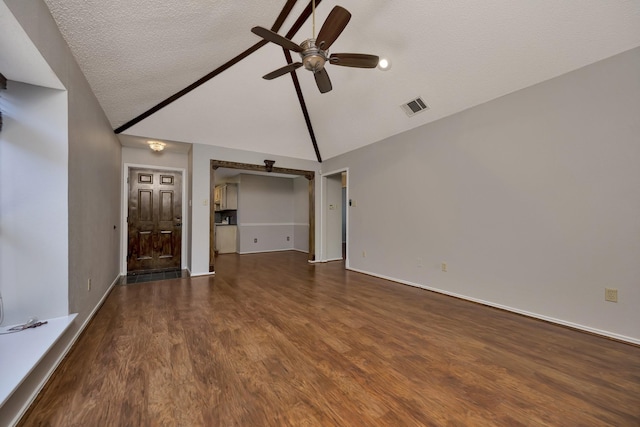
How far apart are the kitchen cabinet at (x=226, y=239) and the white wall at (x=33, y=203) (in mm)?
5682

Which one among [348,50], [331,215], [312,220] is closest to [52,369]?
[348,50]

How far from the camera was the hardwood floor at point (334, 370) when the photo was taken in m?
1.38

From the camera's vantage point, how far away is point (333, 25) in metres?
2.14

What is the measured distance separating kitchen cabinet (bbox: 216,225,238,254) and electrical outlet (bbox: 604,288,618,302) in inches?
294

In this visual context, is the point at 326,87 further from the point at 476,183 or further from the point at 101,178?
the point at 101,178

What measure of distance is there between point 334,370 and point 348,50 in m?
3.64

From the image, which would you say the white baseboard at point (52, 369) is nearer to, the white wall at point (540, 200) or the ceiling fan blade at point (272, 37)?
the ceiling fan blade at point (272, 37)

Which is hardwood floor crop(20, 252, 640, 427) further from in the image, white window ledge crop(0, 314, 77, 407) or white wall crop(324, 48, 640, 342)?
white wall crop(324, 48, 640, 342)

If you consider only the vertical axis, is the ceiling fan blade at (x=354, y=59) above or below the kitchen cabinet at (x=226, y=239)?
above

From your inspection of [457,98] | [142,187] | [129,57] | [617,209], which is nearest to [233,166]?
[142,187]

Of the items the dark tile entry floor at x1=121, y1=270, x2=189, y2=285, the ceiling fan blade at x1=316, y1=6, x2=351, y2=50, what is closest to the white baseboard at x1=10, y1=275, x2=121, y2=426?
the dark tile entry floor at x1=121, y1=270, x2=189, y2=285

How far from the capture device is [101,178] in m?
3.17

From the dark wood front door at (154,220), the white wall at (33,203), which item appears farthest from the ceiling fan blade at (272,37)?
the dark wood front door at (154,220)

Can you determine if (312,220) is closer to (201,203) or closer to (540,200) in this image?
(201,203)
